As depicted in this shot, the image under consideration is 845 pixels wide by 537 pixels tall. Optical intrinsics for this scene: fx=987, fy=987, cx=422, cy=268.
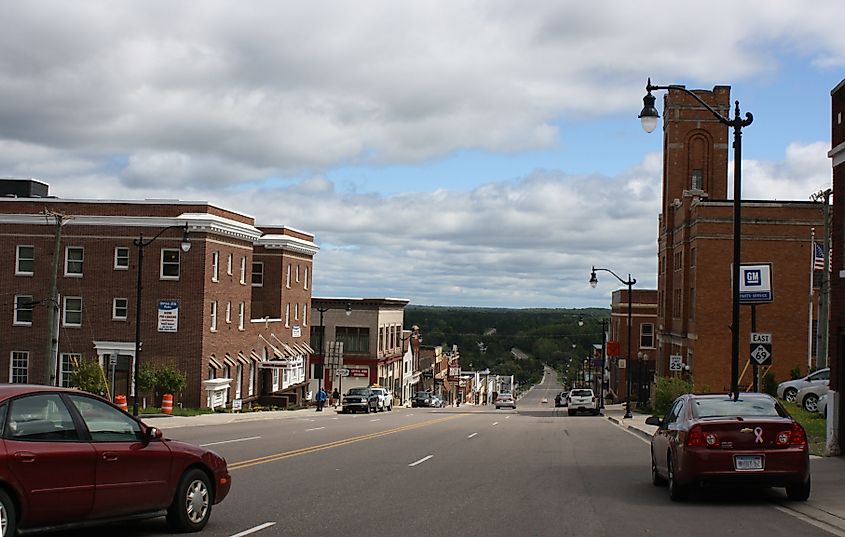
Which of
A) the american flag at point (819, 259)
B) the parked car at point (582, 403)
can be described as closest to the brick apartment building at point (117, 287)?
the parked car at point (582, 403)

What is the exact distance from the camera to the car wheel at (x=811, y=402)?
34438 mm

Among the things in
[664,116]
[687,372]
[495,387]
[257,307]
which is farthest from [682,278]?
[495,387]

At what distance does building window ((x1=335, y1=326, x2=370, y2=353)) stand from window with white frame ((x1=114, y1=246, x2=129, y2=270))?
39178 millimetres

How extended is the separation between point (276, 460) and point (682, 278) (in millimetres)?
43405

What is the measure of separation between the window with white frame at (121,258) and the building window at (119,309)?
5.57 feet

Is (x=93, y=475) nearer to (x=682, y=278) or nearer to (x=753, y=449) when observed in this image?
(x=753, y=449)

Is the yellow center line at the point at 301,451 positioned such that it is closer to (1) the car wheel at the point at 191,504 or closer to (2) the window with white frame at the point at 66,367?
(1) the car wheel at the point at 191,504

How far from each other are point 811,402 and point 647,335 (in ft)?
182

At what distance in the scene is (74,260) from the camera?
51125 mm

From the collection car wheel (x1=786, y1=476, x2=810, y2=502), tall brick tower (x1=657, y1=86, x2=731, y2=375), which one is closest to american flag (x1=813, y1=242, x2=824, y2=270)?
tall brick tower (x1=657, y1=86, x2=731, y2=375)

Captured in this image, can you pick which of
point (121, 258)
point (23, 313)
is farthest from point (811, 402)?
point (23, 313)

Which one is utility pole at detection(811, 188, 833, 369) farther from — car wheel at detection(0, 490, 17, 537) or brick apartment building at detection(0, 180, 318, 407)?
car wheel at detection(0, 490, 17, 537)

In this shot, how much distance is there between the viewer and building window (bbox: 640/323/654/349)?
89588 mm

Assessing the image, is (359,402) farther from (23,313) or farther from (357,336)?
→ (357,336)
